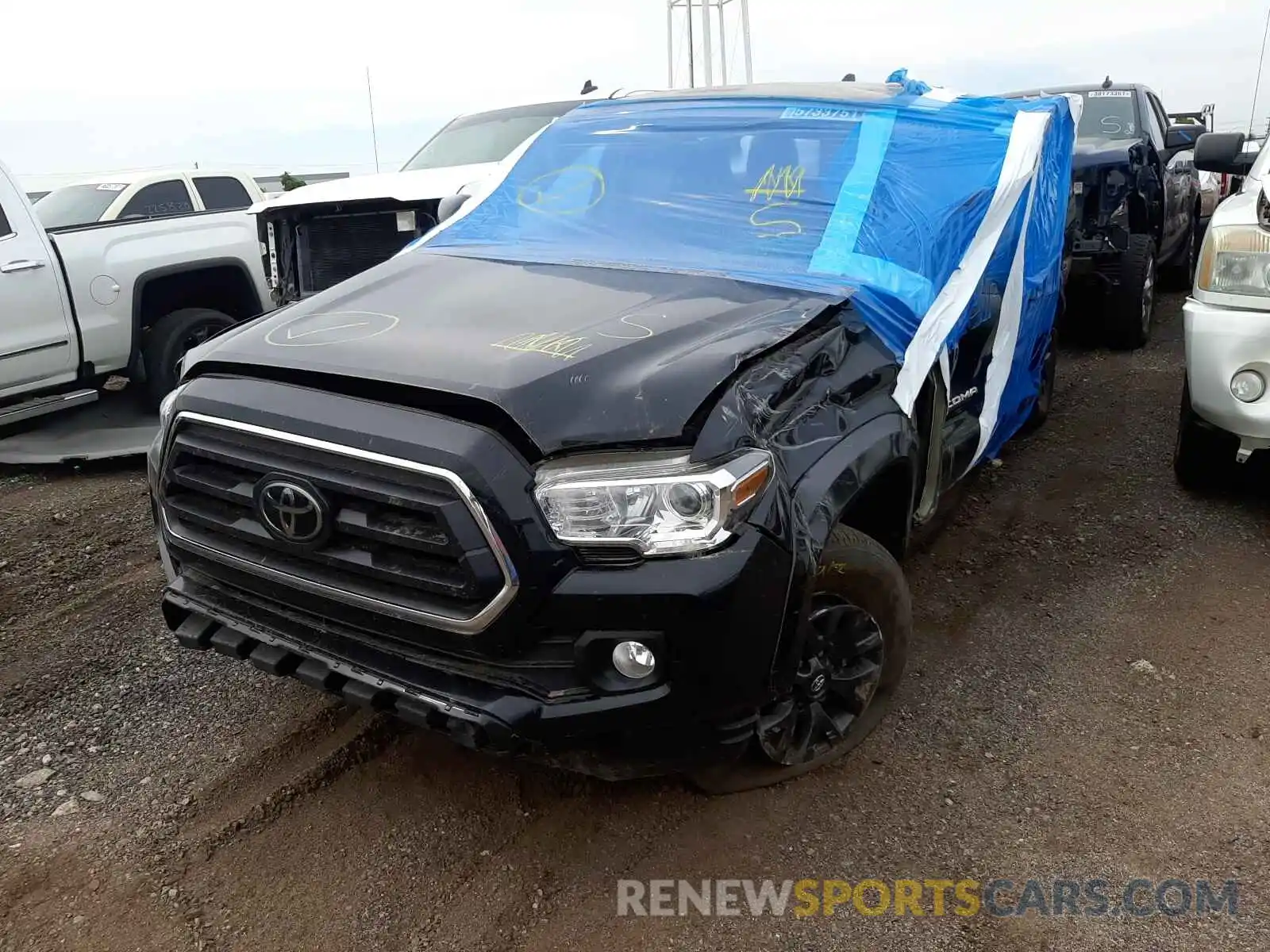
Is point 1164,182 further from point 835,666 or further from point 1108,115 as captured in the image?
point 835,666

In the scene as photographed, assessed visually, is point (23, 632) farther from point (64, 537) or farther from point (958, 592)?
point (958, 592)

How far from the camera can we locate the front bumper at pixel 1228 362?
12.2ft

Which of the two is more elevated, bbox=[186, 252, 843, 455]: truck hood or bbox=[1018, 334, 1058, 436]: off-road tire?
bbox=[186, 252, 843, 455]: truck hood

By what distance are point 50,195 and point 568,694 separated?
8.06 metres

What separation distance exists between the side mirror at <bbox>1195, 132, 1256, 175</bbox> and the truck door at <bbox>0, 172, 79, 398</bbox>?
6.21 meters

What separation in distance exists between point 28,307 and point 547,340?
15.0ft

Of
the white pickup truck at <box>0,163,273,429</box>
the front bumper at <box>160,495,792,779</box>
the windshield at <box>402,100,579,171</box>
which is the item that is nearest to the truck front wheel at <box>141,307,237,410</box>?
the white pickup truck at <box>0,163,273,429</box>

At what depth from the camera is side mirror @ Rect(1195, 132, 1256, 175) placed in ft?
15.8

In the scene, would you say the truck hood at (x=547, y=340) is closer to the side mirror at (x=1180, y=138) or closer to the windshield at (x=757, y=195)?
the windshield at (x=757, y=195)

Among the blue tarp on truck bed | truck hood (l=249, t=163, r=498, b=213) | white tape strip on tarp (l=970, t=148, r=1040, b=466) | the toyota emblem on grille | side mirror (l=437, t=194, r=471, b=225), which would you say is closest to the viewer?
the toyota emblem on grille

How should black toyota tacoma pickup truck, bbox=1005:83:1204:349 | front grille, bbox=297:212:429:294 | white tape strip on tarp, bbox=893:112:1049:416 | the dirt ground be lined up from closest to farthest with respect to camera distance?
the dirt ground → white tape strip on tarp, bbox=893:112:1049:416 → front grille, bbox=297:212:429:294 → black toyota tacoma pickup truck, bbox=1005:83:1204:349

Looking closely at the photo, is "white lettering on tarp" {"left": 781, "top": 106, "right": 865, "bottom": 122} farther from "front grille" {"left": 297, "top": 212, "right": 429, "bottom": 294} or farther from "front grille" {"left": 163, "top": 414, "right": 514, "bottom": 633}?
"front grille" {"left": 297, "top": 212, "right": 429, "bottom": 294}

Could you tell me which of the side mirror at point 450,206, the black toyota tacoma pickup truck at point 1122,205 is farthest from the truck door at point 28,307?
the black toyota tacoma pickup truck at point 1122,205

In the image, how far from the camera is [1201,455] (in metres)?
4.49
